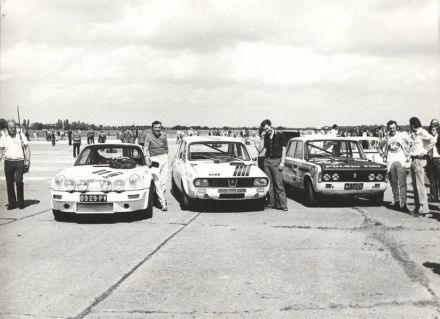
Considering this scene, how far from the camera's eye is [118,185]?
779 centimetres

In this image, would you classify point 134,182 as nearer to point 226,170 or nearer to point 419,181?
point 226,170

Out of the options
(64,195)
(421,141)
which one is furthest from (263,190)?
(64,195)

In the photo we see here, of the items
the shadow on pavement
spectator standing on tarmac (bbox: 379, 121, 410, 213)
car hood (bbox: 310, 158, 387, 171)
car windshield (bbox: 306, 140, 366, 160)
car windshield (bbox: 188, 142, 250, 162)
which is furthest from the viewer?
car windshield (bbox: 306, 140, 366, 160)

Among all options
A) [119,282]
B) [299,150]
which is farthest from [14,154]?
[299,150]

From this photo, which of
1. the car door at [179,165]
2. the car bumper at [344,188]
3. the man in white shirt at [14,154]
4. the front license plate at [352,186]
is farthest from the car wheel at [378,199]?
the man in white shirt at [14,154]

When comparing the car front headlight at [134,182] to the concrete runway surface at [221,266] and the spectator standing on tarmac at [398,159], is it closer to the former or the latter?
the concrete runway surface at [221,266]

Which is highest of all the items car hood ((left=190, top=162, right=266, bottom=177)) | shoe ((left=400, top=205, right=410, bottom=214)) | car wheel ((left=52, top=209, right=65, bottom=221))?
car hood ((left=190, top=162, right=266, bottom=177))

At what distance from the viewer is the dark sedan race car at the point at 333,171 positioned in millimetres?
9422

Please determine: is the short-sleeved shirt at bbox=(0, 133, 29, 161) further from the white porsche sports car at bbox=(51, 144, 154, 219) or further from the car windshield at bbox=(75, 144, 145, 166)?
the white porsche sports car at bbox=(51, 144, 154, 219)

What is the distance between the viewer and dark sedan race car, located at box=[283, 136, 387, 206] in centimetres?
942

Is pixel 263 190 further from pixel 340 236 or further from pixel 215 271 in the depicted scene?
pixel 215 271

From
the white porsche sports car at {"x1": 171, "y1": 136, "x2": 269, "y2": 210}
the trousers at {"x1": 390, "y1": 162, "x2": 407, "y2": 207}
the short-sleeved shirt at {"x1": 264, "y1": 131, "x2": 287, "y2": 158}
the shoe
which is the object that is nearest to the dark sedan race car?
the trousers at {"x1": 390, "y1": 162, "x2": 407, "y2": 207}

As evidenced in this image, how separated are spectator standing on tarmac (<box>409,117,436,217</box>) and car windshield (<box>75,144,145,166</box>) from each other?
201 inches

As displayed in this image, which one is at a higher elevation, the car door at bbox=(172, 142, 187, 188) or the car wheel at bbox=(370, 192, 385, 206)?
the car door at bbox=(172, 142, 187, 188)
